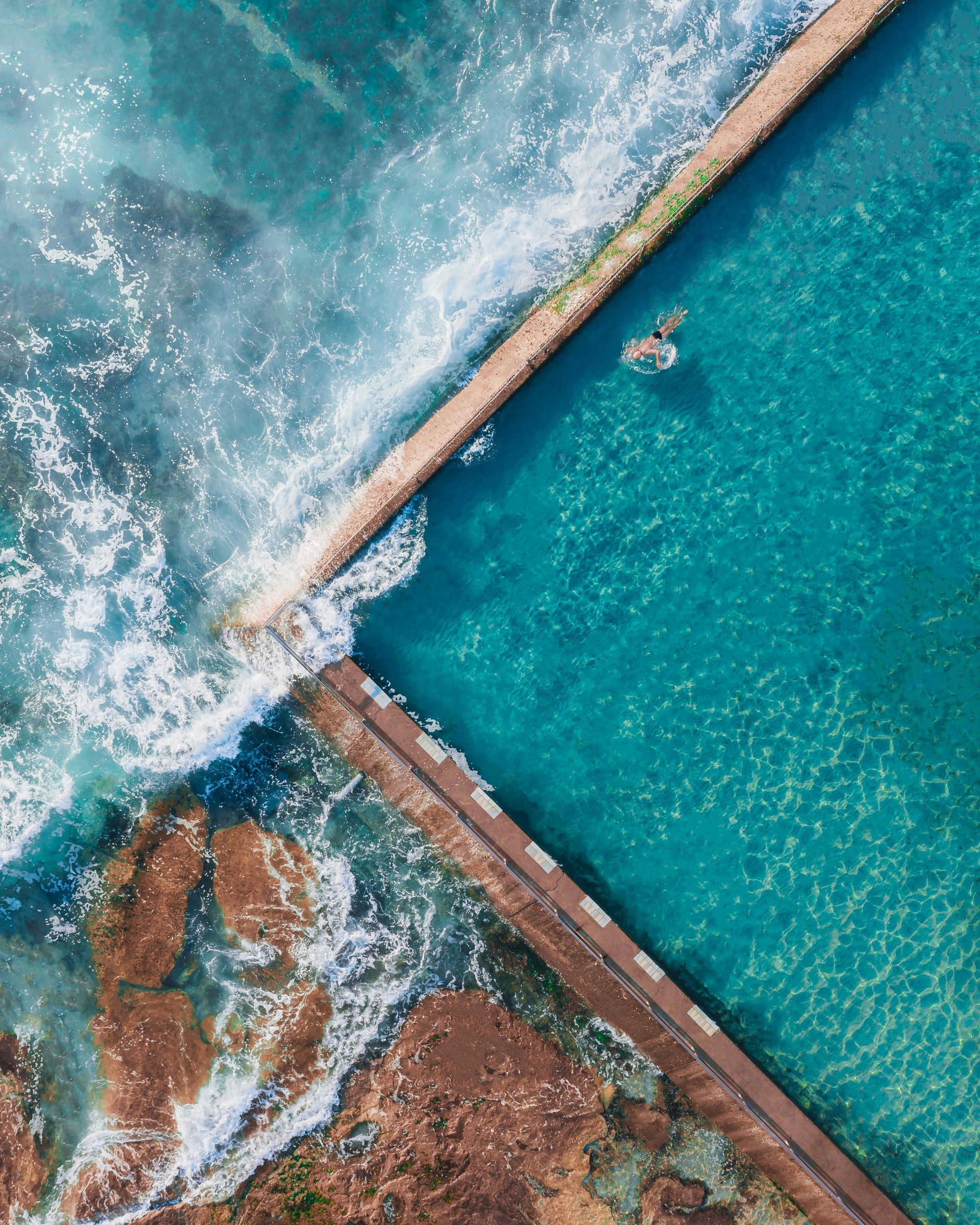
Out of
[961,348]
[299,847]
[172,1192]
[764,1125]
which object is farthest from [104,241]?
[764,1125]

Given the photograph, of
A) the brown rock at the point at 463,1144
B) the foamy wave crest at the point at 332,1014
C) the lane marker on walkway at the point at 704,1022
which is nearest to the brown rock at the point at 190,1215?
the foamy wave crest at the point at 332,1014

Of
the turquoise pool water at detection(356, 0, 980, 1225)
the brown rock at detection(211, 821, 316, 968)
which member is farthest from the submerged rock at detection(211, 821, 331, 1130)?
the turquoise pool water at detection(356, 0, 980, 1225)

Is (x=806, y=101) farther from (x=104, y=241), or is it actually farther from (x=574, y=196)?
(x=104, y=241)

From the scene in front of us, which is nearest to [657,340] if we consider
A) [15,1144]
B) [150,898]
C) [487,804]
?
[487,804]

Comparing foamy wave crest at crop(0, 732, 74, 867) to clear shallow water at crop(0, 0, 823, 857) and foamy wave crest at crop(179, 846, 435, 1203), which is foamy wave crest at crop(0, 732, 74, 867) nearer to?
clear shallow water at crop(0, 0, 823, 857)

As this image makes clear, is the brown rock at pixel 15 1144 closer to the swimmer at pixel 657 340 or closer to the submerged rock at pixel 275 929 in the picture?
the submerged rock at pixel 275 929

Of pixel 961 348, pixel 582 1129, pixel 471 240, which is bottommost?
pixel 582 1129
